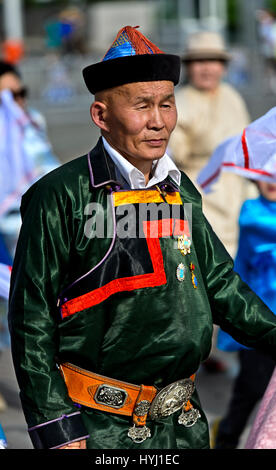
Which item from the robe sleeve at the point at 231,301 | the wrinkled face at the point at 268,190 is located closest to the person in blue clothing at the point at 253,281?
the wrinkled face at the point at 268,190

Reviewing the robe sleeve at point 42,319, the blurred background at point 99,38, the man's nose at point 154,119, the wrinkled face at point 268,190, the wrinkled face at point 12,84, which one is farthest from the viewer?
the blurred background at point 99,38

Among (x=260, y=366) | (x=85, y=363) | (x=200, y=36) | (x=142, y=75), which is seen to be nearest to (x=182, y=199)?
(x=142, y=75)

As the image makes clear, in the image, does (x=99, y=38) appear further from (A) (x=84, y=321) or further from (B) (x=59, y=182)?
(A) (x=84, y=321)

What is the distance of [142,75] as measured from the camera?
2.35m

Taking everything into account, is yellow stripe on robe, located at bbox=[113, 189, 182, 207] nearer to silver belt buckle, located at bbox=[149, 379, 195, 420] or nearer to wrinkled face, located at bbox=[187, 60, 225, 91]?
silver belt buckle, located at bbox=[149, 379, 195, 420]

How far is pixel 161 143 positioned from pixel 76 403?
0.74 metres

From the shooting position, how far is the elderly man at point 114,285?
230 cm

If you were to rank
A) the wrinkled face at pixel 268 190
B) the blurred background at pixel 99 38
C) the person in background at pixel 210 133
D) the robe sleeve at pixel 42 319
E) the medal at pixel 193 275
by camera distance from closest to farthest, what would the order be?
Answer: the robe sleeve at pixel 42 319 < the medal at pixel 193 275 < the wrinkled face at pixel 268 190 < the person in background at pixel 210 133 < the blurred background at pixel 99 38

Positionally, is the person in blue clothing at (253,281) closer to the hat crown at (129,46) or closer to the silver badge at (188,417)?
the silver badge at (188,417)

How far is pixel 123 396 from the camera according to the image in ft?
7.86

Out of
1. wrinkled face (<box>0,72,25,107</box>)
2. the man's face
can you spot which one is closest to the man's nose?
the man's face

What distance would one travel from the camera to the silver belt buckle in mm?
2430

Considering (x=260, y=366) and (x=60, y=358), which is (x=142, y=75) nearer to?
(x=60, y=358)

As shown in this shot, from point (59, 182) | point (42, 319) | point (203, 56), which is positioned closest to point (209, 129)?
point (203, 56)
